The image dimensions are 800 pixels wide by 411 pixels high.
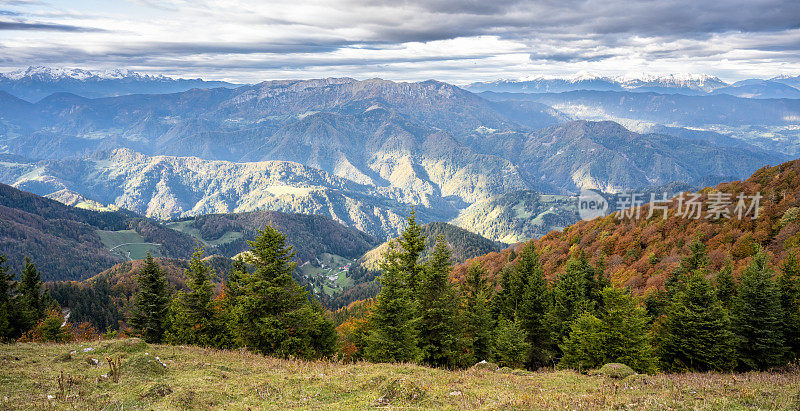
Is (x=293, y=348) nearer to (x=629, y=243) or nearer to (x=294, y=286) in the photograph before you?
(x=294, y=286)

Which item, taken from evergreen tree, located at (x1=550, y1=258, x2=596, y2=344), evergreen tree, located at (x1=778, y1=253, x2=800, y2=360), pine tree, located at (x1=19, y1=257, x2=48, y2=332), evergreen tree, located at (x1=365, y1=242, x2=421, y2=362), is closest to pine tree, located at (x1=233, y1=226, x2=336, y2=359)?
evergreen tree, located at (x1=365, y1=242, x2=421, y2=362)

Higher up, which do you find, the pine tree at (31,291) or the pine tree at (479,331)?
the pine tree at (479,331)

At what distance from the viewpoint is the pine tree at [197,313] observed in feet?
120

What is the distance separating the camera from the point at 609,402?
14312mm

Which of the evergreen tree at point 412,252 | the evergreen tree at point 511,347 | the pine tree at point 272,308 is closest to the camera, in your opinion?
the pine tree at point 272,308

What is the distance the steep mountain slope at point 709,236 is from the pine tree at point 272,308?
41.5 meters

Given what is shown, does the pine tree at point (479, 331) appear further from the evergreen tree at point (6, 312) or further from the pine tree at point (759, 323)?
the evergreen tree at point (6, 312)

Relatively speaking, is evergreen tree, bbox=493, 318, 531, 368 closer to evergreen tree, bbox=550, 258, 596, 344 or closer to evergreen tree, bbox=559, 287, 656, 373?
evergreen tree, bbox=559, 287, 656, 373

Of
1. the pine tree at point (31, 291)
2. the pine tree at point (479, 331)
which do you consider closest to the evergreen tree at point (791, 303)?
the pine tree at point (479, 331)

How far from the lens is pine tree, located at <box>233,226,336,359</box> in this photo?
30.4m

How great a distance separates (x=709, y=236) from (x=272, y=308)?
67.1 m

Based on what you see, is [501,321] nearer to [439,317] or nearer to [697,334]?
[439,317]

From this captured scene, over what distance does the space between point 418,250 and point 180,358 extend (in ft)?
62.0

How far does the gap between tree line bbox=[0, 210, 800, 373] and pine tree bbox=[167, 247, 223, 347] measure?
11 cm
